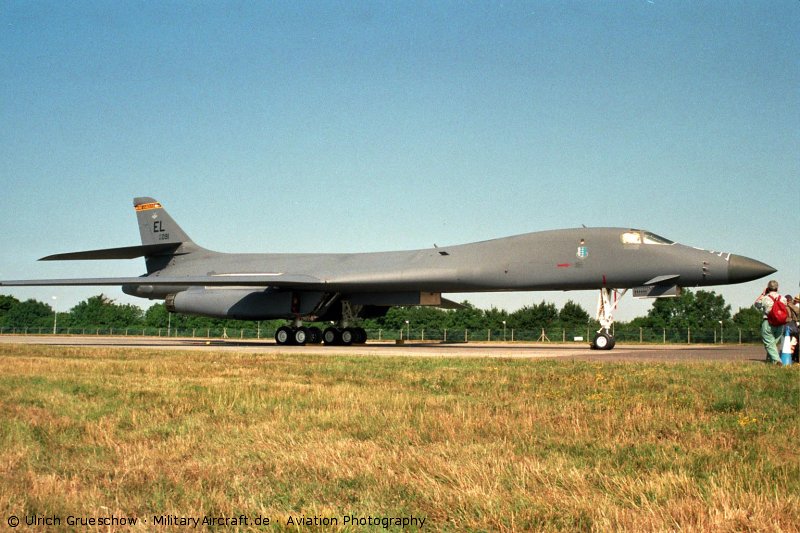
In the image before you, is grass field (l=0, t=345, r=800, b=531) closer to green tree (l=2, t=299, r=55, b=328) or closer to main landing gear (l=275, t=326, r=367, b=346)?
main landing gear (l=275, t=326, r=367, b=346)

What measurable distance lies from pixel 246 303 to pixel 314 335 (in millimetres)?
2578

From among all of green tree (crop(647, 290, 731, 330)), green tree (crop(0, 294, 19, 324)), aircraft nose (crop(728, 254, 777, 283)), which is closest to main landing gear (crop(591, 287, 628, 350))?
aircraft nose (crop(728, 254, 777, 283))

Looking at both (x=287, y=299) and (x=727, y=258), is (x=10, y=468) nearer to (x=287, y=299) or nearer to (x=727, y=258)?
(x=727, y=258)

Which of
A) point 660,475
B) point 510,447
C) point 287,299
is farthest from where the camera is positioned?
point 287,299

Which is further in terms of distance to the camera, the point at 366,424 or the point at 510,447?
the point at 366,424

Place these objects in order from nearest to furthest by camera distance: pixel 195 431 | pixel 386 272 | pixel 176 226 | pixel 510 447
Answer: pixel 510 447
pixel 195 431
pixel 386 272
pixel 176 226

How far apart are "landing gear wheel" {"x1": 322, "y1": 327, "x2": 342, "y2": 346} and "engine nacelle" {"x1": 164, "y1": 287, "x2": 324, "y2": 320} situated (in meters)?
0.91

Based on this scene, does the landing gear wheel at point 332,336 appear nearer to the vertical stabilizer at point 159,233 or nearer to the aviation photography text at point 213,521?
the vertical stabilizer at point 159,233

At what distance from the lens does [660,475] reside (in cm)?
367

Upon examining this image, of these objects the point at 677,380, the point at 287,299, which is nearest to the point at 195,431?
the point at 677,380

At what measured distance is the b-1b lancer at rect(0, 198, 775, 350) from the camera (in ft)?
65.5

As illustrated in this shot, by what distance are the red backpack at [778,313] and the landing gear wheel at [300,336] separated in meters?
15.2

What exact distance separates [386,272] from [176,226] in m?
10.7

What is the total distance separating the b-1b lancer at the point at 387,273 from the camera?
20.0 metres
